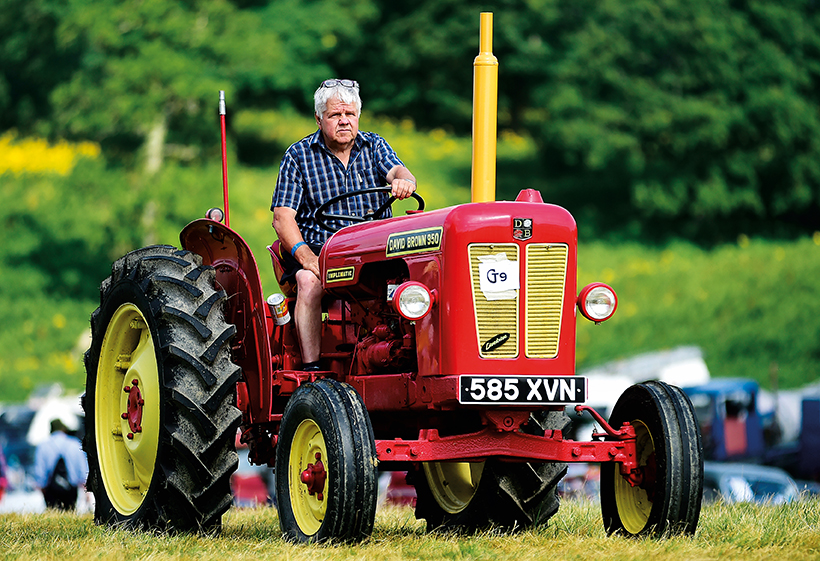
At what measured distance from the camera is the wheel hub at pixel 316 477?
525 centimetres

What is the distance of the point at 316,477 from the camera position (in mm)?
5262

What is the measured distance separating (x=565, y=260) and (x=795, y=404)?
13.8m

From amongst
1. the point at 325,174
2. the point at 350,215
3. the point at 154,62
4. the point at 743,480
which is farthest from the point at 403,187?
the point at 154,62

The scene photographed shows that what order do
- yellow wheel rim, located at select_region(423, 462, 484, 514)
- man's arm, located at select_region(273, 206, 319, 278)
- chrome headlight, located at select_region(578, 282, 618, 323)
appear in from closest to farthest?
chrome headlight, located at select_region(578, 282, 618, 323), man's arm, located at select_region(273, 206, 319, 278), yellow wheel rim, located at select_region(423, 462, 484, 514)

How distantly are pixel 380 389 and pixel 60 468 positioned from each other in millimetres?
5877

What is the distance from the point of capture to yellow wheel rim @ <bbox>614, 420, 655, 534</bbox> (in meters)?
5.60

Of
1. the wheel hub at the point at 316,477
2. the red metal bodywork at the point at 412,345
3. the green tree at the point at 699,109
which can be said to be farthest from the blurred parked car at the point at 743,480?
the green tree at the point at 699,109

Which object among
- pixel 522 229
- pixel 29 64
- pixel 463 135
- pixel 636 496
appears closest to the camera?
pixel 522 229

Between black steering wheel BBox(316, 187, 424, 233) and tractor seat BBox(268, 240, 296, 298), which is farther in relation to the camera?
tractor seat BBox(268, 240, 296, 298)

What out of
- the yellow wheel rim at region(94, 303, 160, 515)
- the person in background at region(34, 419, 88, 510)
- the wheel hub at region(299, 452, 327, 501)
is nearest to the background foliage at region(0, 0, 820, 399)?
the person in background at region(34, 419, 88, 510)

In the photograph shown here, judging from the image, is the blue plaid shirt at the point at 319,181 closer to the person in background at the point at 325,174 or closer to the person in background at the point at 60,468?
the person in background at the point at 325,174

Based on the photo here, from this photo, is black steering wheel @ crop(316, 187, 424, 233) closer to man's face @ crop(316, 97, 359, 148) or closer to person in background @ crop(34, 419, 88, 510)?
man's face @ crop(316, 97, 359, 148)

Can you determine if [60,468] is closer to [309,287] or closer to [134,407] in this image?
[134,407]

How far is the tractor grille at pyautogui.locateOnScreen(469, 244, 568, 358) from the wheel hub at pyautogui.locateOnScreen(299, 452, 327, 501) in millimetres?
849
